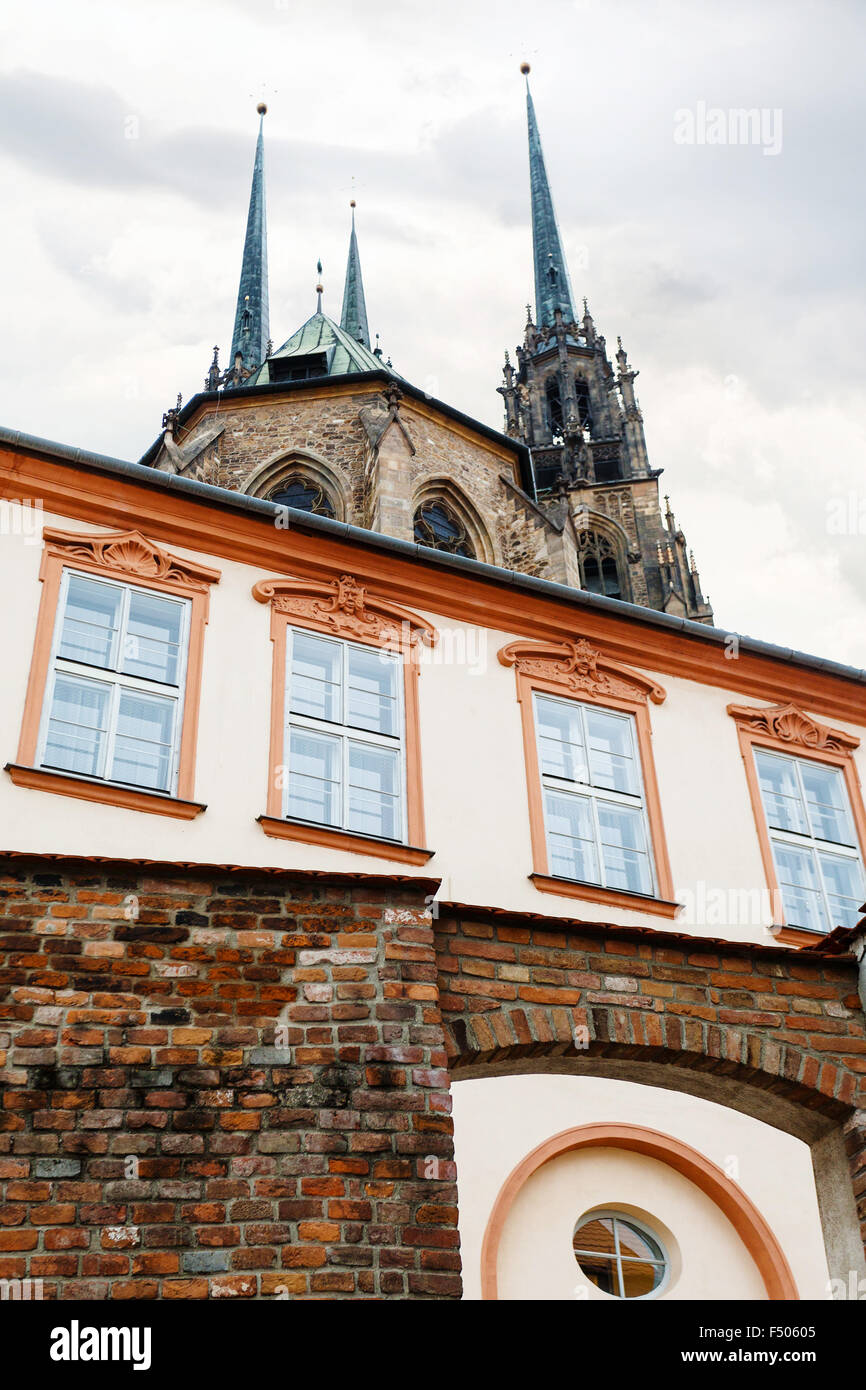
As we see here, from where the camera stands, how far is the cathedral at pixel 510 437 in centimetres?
2656

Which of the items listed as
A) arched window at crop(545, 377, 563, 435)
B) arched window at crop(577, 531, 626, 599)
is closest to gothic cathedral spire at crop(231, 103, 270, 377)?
arched window at crop(545, 377, 563, 435)

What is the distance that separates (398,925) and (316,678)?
4141mm

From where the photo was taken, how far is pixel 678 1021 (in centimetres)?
766

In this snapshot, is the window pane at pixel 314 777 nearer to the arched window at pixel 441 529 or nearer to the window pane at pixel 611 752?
the window pane at pixel 611 752

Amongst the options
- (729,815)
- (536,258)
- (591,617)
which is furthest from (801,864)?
(536,258)

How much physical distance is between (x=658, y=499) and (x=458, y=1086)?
103ft

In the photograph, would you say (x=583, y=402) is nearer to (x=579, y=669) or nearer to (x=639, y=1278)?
(x=579, y=669)

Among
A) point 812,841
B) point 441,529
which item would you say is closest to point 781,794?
point 812,841

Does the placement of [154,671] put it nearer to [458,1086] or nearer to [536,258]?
[458,1086]

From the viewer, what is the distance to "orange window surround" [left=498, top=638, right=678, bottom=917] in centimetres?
1070

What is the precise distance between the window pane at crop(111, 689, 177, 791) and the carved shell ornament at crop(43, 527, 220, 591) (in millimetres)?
1102

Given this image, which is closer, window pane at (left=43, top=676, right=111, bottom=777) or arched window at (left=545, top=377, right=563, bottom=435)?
window pane at (left=43, top=676, right=111, bottom=777)

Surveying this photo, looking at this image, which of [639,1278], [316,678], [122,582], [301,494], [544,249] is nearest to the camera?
[122,582]

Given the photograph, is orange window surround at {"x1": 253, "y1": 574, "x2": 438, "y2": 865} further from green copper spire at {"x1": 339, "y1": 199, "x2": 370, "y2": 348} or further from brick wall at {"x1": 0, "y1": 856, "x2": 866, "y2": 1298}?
green copper spire at {"x1": 339, "y1": 199, "x2": 370, "y2": 348}
